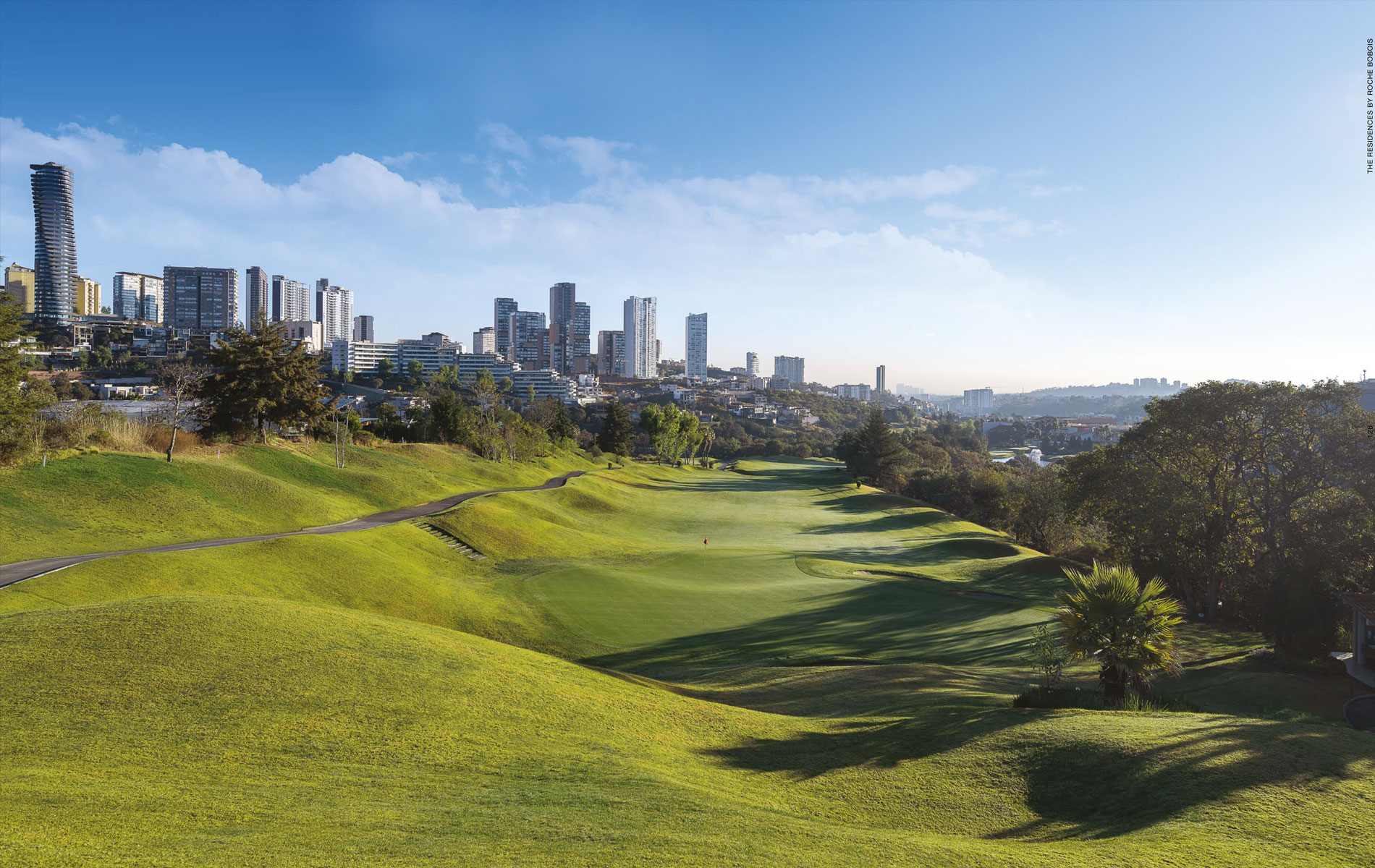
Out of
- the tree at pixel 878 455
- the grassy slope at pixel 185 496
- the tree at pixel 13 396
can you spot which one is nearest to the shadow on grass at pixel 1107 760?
the grassy slope at pixel 185 496

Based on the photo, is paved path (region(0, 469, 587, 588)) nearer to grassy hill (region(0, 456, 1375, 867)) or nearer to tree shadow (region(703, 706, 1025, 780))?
grassy hill (region(0, 456, 1375, 867))

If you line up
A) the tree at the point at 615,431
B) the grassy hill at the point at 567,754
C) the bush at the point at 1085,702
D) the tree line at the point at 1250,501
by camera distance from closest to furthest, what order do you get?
1. the grassy hill at the point at 567,754
2. the bush at the point at 1085,702
3. the tree line at the point at 1250,501
4. the tree at the point at 615,431

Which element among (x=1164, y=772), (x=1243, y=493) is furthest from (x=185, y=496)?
(x=1243, y=493)

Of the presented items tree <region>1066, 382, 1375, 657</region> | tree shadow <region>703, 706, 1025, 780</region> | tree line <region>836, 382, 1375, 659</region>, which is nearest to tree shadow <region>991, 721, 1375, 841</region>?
tree shadow <region>703, 706, 1025, 780</region>

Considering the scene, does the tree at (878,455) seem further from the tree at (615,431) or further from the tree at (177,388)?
the tree at (177,388)

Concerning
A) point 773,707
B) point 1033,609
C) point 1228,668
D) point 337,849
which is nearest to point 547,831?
point 337,849

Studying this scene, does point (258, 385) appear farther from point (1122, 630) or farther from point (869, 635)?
point (1122, 630)

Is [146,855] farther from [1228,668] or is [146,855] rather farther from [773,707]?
[1228,668]
